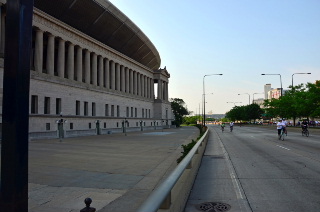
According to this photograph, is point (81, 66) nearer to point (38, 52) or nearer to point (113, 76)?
point (38, 52)

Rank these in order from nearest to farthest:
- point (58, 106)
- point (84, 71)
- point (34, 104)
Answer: point (34, 104), point (58, 106), point (84, 71)

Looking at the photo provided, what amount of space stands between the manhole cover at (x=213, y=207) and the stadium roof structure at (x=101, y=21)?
1727 inches

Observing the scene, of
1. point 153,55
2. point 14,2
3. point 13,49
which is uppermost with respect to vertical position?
point 153,55

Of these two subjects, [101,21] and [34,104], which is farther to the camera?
[101,21]

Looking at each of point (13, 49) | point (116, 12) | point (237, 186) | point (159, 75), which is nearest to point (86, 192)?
point (237, 186)

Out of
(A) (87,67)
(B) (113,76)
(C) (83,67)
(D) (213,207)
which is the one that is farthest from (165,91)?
(D) (213,207)

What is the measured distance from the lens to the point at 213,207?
642 cm

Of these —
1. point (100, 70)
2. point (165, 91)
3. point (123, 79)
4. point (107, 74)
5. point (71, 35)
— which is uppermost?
point (71, 35)

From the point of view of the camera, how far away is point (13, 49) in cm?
333

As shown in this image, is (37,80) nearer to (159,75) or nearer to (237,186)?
(237,186)

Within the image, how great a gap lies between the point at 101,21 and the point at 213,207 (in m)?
54.2

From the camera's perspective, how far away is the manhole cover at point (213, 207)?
6.24 m

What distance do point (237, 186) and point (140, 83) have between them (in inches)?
2884

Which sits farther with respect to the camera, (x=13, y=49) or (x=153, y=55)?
(x=153, y=55)
